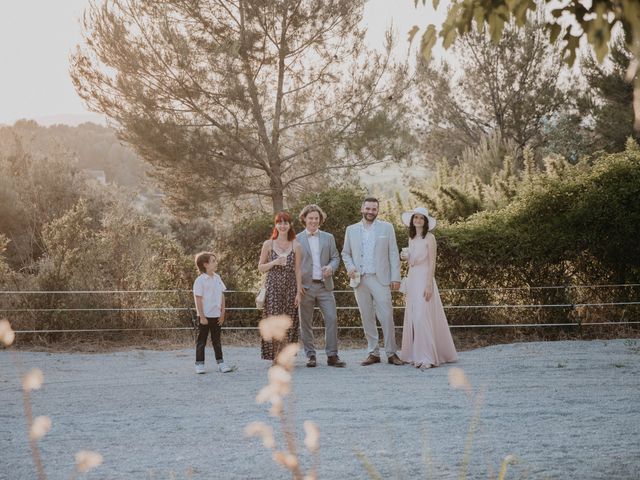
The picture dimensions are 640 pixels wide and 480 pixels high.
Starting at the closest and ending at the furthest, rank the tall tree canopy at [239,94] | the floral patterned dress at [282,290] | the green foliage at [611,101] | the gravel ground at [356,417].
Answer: the gravel ground at [356,417] < the floral patterned dress at [282,290] < the tall tree canopy at [239,94] < the green foliage at [611,101]

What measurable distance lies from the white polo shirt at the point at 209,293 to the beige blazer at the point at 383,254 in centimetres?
157

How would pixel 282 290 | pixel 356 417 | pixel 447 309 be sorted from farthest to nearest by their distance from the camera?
pixel 447 309, pixel 282 290, pixel 356 417

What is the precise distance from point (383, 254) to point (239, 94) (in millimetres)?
9574

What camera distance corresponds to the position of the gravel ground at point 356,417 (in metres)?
4.40

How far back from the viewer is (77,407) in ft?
21.4

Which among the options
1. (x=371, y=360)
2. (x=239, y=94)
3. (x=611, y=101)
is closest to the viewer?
(x=371, y=360)

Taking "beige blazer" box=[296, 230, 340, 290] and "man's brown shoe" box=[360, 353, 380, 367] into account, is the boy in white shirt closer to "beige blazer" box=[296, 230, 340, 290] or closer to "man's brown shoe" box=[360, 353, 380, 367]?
"beige blazer" box=[296, 230, 340, 290]

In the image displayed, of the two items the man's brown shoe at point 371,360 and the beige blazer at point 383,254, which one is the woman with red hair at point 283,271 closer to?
the beige blazer at point 383,254

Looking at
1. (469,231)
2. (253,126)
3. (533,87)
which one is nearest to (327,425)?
(469,231)

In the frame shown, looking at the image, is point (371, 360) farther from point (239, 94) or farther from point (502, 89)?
point (502, 89)

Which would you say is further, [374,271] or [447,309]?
[447,309]

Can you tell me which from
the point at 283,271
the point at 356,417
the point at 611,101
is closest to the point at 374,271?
the point at 283,271

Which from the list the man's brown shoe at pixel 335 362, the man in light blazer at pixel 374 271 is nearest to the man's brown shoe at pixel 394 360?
the man in light blazer at pixel 374 271

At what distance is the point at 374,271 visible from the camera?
339 inches
